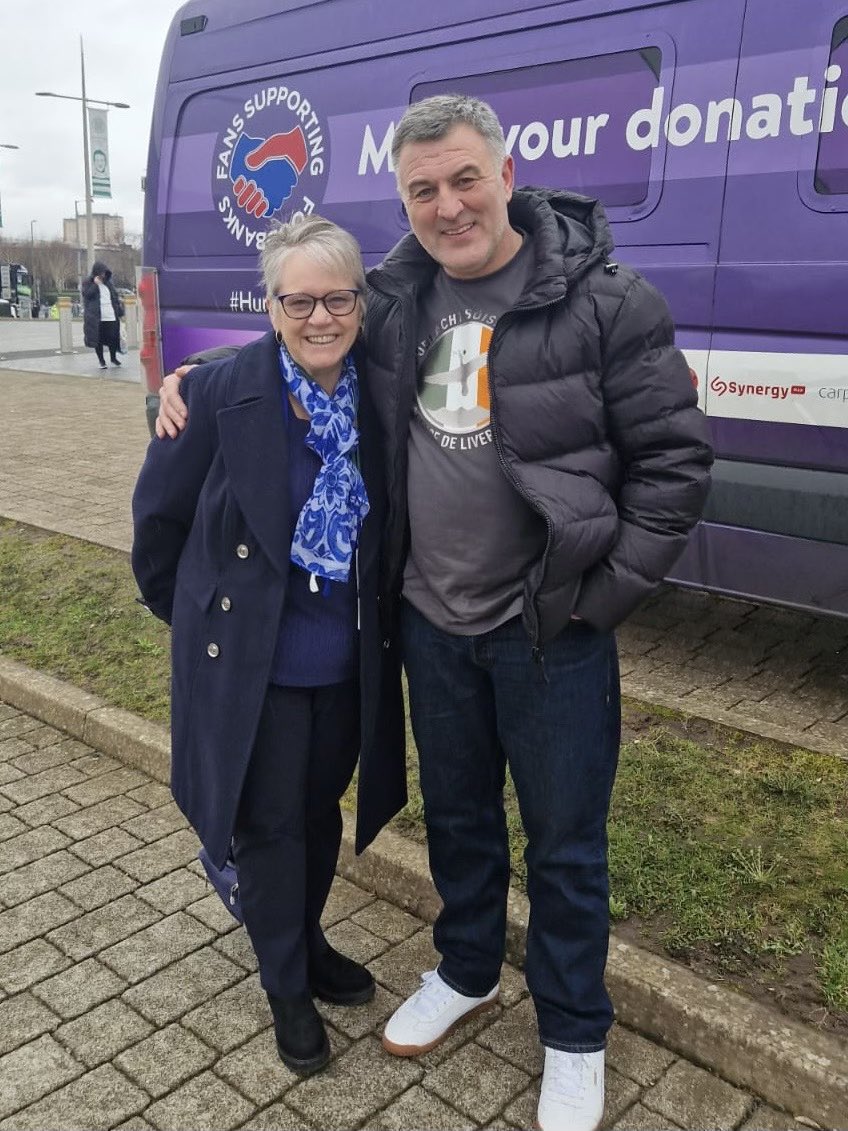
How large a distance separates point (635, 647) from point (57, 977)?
9.23 ft

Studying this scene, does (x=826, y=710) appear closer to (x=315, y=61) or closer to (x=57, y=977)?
(x=57, y=977)

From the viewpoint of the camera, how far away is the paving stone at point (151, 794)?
363cm

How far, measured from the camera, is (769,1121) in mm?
2289

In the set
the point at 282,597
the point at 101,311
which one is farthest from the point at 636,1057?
the point at 101,311

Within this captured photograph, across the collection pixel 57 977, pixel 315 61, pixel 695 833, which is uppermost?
pixel 315 61

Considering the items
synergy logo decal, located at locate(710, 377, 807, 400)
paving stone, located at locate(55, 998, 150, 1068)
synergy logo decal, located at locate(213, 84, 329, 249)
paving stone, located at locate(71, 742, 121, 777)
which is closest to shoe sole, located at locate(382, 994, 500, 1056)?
paving stone, located at locate(55, 998, 150, 1068)

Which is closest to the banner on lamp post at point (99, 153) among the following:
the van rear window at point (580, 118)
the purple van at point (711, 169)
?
the purple van at point (711, 169)

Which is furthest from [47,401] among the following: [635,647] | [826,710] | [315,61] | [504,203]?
[504,203]

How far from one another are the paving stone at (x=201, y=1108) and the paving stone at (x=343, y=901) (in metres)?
0.65

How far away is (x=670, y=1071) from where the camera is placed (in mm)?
2422

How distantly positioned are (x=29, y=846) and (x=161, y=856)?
1.38 ft

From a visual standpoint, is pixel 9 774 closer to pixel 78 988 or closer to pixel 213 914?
pixel 213 914

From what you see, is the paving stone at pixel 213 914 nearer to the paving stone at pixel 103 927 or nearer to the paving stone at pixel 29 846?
the paving stone at pixel 103 927

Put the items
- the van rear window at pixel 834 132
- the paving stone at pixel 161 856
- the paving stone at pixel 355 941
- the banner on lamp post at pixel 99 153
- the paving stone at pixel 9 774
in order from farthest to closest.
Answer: the banner on lamp post at pixel 99 153 → the paving stone at pixel 9 774 → the van rear window at pixel 834 132 → the paving stone at pixel 161 856 → the paving stone at pixel 355 941
